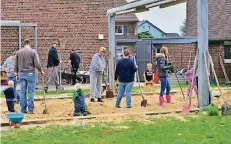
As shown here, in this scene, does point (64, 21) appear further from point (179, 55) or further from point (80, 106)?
point (80, 106)

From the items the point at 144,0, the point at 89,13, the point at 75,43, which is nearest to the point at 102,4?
the point at 89,13

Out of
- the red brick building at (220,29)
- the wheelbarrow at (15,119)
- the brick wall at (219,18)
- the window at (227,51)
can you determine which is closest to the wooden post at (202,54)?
the wheelbarrow at (15,119)

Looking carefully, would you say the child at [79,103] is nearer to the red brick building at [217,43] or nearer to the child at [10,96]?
the child at [10,96]

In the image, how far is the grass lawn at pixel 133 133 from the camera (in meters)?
9.06

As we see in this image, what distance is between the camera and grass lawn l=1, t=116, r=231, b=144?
906cm

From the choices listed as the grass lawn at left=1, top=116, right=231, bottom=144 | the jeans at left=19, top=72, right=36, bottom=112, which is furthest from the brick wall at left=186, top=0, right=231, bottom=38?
the grass lawn at left=1, top=116, right=231, bottom=144

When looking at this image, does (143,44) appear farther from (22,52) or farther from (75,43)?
(22,52)

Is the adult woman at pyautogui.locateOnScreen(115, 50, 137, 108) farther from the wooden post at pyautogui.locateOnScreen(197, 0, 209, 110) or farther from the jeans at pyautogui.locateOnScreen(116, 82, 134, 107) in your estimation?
the wooden post at pyautogui.locateOnScreen(197, 0, 209, 110)

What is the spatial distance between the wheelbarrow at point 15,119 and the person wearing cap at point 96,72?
5.85m

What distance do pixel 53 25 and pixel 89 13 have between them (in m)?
2.07

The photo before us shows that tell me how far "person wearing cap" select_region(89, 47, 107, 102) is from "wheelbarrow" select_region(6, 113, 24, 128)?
5850 mm

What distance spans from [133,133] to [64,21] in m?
19.1

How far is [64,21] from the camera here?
2825 centimetres

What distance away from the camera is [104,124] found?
1102cm
